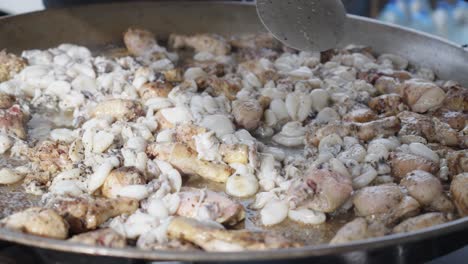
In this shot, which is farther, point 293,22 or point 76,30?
point 76,30

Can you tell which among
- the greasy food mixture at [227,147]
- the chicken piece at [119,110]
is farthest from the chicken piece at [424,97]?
the chicken piece at [119,110]

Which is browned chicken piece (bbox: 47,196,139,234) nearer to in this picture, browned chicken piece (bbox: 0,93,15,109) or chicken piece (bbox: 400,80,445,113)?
browned chicken piece (bbox: 0,93,15,109)

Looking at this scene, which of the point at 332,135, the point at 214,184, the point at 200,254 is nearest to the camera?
the point at 200,254

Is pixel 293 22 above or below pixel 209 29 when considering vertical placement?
above

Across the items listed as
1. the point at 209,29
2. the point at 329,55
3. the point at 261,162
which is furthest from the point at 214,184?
the point at 209,29

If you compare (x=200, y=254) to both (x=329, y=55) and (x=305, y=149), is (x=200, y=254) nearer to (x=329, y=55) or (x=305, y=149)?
(x=305, y=149)

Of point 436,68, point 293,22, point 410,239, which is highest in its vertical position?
point 293,22

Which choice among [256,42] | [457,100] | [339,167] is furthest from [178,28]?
[339,167]

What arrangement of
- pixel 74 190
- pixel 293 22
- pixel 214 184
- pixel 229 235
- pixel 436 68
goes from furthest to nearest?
1. pixel 436 68
2. pixel 293 22
3. pixel 214 184
4. pixel 74 190
5. pixel 229 235
